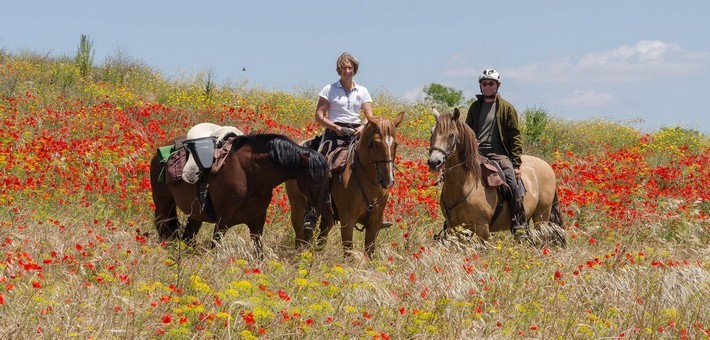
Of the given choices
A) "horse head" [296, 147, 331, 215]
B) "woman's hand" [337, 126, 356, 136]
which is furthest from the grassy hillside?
"woman's hand" [337, 126, 356, 136]

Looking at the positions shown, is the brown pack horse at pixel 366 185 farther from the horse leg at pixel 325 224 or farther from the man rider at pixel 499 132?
the man rider at pixel 499 132

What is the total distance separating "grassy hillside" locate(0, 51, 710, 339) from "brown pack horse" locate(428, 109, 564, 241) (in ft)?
1.32

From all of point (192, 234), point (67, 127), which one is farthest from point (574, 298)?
point (67, 127)

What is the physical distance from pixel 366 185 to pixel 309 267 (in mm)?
1316

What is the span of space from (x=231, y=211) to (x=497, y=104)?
3.39 meters

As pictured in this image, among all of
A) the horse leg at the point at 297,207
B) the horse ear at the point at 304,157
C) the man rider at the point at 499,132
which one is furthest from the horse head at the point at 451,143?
the horse leg at the point at 297,207

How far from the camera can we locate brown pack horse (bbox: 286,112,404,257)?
329 inches

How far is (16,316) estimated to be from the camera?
17.7 ft

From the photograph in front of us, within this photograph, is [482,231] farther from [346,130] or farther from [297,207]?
[297,207]

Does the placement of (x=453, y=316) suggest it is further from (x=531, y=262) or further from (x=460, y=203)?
(x=460, y=203)

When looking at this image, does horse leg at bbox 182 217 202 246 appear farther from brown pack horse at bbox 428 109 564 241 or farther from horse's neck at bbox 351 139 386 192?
brown pack horse at bbox 428 109 564 241

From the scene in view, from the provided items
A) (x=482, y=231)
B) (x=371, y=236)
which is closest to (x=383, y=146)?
(x=371, y=236)

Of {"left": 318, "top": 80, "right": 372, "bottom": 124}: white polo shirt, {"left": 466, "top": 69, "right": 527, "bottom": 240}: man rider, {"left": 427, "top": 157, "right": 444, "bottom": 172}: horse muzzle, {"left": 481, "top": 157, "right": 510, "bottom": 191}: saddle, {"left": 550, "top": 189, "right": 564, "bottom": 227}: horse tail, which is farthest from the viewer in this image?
{"left": 550, "top": 189, "right": 564, "bottom": 227}: horse tail

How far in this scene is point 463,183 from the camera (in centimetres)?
936
